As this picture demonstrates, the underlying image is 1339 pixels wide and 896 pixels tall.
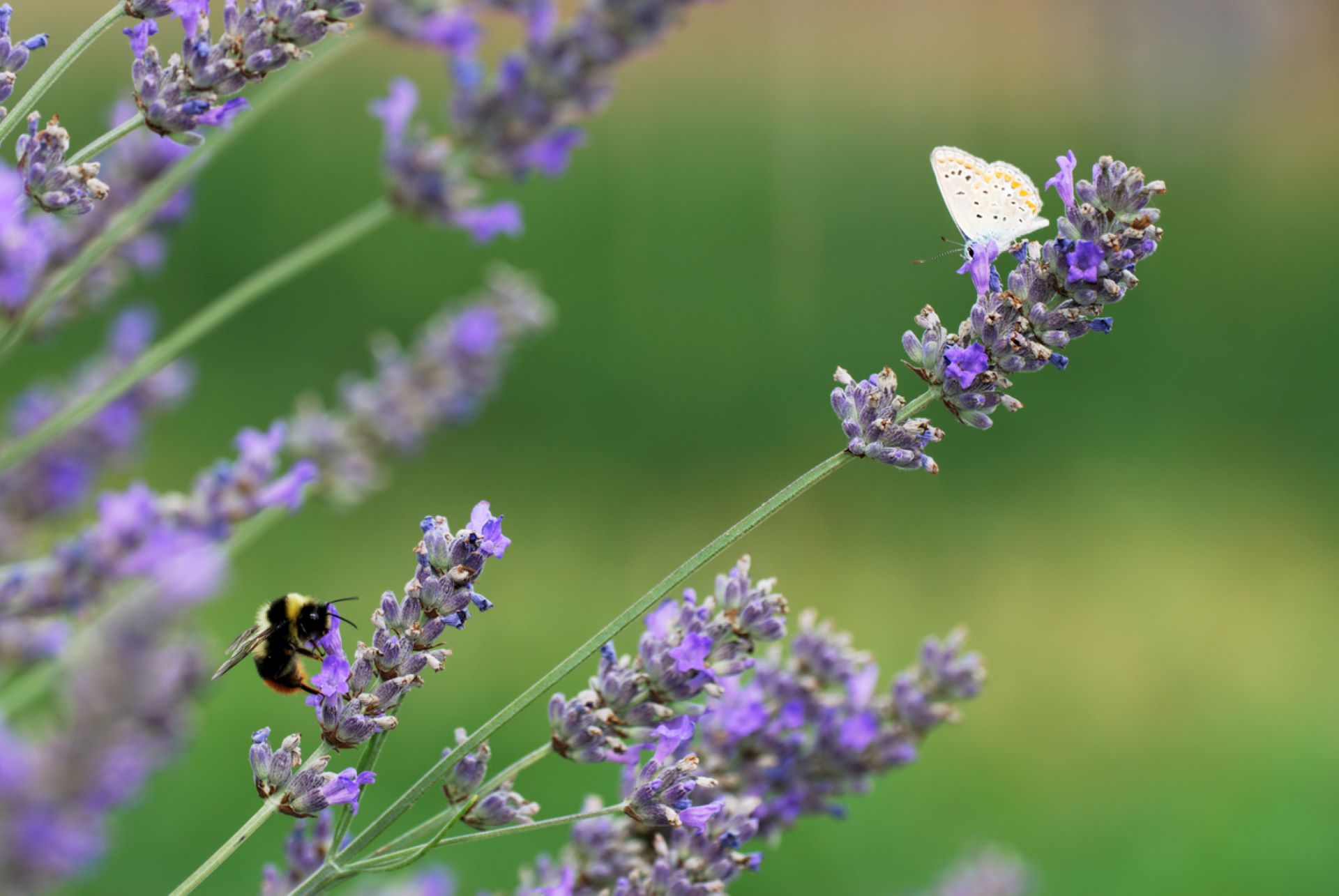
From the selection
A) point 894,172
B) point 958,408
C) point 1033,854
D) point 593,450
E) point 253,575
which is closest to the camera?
point 958,408

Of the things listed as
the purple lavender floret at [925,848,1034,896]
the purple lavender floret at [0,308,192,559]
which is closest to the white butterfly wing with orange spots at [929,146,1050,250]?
the purple lavender floret at [0,308,192,559]

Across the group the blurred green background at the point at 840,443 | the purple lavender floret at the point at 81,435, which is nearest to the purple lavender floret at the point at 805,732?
the purple lavender floret at the point at 81,435

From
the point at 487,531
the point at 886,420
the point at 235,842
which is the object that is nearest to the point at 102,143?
the point at 487,531

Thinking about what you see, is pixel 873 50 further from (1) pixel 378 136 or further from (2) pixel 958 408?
(2) pixel 958 408

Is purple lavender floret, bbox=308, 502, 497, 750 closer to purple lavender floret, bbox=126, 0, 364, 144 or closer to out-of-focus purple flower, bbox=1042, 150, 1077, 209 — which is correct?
purple lavender floret, bbox=126, 0, 364, 144

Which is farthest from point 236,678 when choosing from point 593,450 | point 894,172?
point 894,172

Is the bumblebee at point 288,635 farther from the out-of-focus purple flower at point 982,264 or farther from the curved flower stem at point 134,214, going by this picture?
the out-of-focus purple flower at point 982,264
